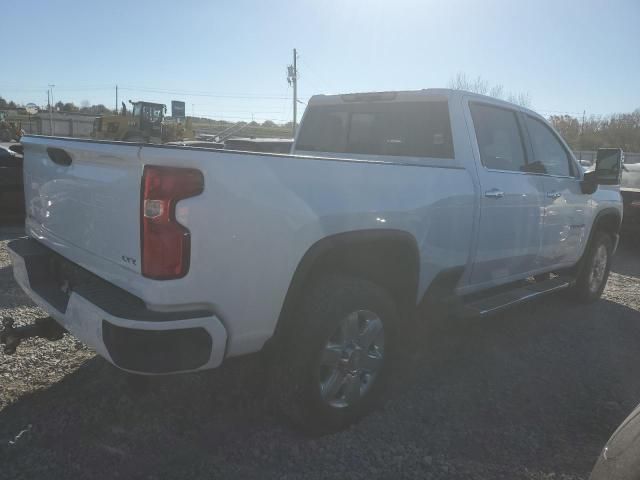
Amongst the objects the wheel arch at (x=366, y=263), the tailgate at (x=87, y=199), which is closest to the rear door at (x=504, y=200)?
the wheel arch at (x=366, y=263)

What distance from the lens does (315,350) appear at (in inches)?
101

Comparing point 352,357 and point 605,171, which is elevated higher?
point 605,171

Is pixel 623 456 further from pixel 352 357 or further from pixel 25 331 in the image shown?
pixel 25 331

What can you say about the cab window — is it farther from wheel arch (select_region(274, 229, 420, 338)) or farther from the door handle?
wheel arch (select_region(274, 229, 420, 338))

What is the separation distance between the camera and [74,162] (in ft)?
8.48

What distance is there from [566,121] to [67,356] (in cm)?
7225

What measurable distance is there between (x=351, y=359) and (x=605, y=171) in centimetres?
348

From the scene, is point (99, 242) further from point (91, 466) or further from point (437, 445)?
point (437, 445)

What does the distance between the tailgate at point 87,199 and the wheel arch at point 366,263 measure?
0.74m

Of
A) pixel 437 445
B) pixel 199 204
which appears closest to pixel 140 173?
pixel 199 204

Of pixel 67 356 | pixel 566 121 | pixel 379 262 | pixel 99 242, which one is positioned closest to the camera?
pixel 99 242

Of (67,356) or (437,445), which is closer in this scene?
(437,445)

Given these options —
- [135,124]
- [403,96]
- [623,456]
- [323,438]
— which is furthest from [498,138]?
[135,124]

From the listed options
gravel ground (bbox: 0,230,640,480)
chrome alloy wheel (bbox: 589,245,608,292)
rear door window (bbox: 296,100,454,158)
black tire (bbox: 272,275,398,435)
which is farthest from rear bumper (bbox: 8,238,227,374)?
chrome alloy wheel (bbox: 589,245,608,292)
